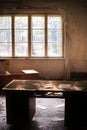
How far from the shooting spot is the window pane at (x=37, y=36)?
8836 millimetres

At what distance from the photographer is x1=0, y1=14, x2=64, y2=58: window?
8.84 meters

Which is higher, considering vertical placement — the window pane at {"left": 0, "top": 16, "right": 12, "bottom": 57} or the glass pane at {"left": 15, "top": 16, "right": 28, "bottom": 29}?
the glass pane at {"left": 15, "top": 16, "right": 28, "bottom": 29}

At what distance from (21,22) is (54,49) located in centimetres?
133

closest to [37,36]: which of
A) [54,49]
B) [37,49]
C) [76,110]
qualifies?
[37,49]

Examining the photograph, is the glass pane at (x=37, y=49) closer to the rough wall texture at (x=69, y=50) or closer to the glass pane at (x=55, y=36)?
the rough wall texture at (x=69, y=50)

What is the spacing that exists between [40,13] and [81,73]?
7.37 ft

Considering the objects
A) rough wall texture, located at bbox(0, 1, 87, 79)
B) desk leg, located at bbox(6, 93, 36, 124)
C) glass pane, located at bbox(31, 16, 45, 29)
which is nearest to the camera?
desk leg, located at bbox(6, 93, 36, 124)

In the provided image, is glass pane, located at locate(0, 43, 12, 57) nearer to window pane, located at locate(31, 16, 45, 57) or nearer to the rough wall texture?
the rough wall texture

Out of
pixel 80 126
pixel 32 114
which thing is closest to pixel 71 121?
pixel 80 126

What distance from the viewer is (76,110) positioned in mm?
4191

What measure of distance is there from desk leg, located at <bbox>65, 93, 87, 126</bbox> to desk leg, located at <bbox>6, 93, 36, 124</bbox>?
59 centimetres

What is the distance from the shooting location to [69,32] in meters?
8.74

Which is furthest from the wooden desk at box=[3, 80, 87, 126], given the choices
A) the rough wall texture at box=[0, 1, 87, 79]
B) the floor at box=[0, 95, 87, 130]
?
the rough wall texture at box=[0, 1, 87, 79]

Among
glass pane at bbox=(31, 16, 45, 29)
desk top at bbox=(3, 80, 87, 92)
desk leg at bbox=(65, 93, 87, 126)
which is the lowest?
desk leg at bbox=(65, 93, 87, 126)
